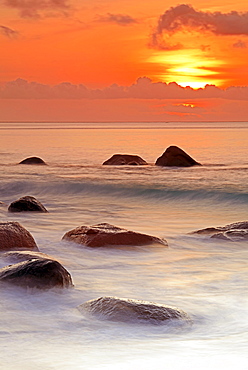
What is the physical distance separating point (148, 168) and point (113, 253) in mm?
14870

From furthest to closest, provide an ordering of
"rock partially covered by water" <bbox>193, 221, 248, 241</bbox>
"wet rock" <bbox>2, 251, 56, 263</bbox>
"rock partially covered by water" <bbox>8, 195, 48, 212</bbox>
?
"rock partially covered by water" <bbox>8, 195, 48, 212</bbox>
"rock partially covered by water" <bbox>193, 221, 248, 241</bbox>
"wet rock" <bbox>2, 251, 56, 263</bbox>

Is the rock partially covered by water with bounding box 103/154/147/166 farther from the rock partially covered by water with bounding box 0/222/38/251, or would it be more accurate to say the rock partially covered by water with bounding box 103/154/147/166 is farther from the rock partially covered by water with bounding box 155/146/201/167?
the rock partially covered by water with bounding box 0/222/38/251

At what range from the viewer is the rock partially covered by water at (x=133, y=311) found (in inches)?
196

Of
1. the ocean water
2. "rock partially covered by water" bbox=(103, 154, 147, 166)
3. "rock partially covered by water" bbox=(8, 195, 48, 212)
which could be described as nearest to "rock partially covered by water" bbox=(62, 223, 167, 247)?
the ocean water

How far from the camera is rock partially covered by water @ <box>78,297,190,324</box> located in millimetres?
4988

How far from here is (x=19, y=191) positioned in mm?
18141

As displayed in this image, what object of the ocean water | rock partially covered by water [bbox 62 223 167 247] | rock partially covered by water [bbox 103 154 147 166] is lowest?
the ocean water

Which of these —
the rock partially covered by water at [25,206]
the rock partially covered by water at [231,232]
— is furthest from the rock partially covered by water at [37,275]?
the rock partially covered by water at [25,206]

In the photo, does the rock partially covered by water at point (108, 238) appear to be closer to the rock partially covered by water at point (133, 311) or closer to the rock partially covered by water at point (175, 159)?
the rock partially covered by water at point (133, 311)

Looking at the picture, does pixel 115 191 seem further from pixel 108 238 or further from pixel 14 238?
pixel 14 238

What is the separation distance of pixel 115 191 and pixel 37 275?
11.4 meters

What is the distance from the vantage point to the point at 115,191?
17219 millimetres

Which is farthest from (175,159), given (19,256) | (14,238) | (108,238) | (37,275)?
(37,275)

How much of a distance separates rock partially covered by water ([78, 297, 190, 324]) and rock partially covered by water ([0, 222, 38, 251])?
9.01 ft
